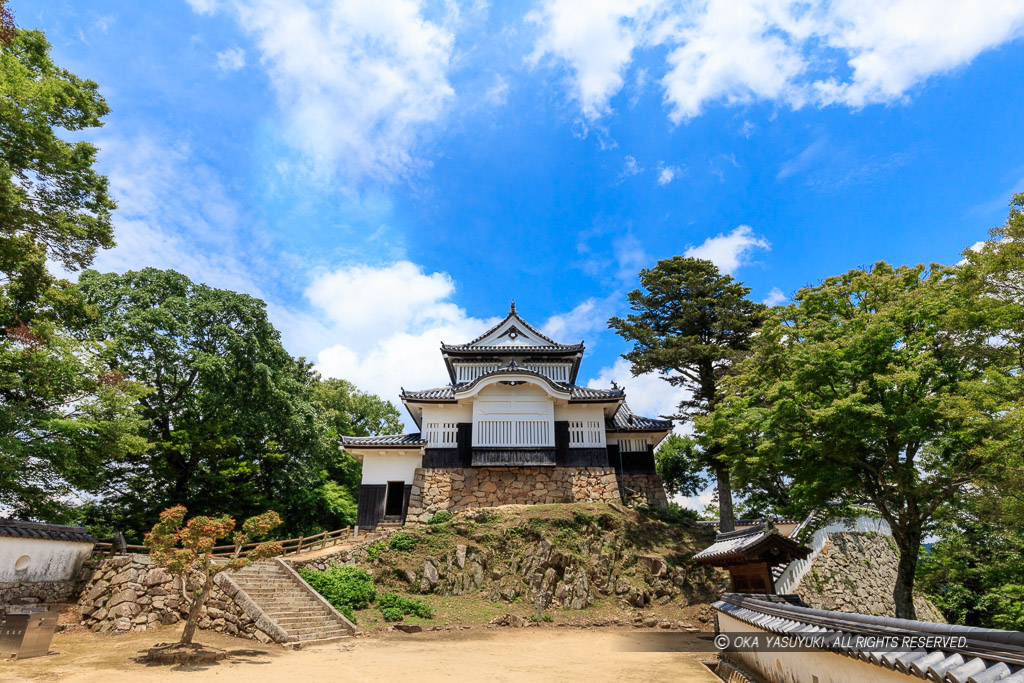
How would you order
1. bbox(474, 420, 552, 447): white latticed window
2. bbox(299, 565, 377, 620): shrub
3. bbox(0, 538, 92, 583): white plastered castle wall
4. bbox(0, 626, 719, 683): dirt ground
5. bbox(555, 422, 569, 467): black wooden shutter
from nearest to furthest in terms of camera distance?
bbox(0, 626, 719, 683): dirt ground < bbox(0, 538, 92, 583): white plastered castle wall < bbox(299, 565, 377, 620): shrub < bbox(474, 420, 552, 447): white latticed window < bbox(555, 422, 569, 467): black wooden shutter

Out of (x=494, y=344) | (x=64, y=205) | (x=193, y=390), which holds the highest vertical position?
(x=494, y=344)

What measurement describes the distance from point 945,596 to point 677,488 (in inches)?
532

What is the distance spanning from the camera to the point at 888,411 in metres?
11.5

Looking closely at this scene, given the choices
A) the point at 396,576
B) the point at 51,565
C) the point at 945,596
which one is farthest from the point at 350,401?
the point at 945,596

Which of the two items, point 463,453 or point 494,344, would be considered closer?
point 463,453

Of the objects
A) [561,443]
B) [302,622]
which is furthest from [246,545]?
[561,443]

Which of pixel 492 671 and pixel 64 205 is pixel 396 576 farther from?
pixel 64 205

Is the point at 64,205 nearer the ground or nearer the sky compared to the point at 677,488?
nearer the sky

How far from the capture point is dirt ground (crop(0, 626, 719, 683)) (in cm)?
916

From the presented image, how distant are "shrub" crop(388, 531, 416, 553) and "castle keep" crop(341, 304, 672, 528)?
2.42 metres

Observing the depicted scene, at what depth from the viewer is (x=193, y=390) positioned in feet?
72.6

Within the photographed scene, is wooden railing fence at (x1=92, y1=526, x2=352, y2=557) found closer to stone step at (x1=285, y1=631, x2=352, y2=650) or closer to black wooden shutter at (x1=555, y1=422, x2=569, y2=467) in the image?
stone step at (x1=285, y1=631, x2=352, y2=650)

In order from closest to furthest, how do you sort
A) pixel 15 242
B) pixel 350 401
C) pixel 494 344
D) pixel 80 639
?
pixel 15 242, pixel 80 639, pixel 494 344, pixel 350 401

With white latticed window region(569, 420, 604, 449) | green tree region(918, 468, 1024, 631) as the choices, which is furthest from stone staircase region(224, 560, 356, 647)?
green tree region(918, 468, 1024, 631)
